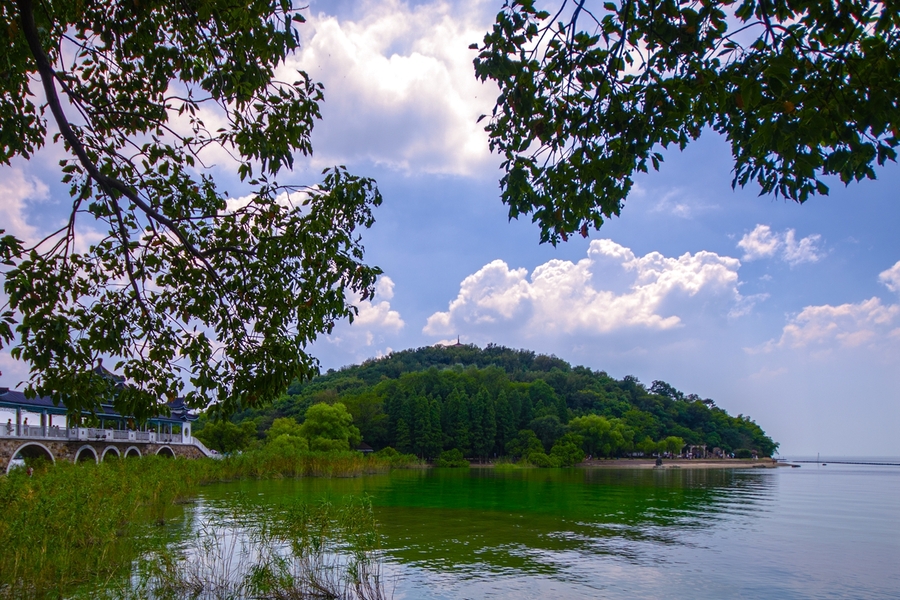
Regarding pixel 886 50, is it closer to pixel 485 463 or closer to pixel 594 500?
pixel 594 500

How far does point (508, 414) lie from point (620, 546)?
71.9m

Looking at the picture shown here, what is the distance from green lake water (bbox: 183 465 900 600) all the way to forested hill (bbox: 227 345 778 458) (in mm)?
49164

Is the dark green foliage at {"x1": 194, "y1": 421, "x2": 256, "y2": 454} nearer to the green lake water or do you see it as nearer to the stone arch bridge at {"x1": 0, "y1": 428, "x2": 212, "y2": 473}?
the stone arch bridge at {"x1": 0, "y1": 428, "x2": 212, "y2": 473}

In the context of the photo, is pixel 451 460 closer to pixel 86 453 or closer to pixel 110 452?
pixel 110 452

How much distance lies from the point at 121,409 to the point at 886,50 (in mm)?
7836

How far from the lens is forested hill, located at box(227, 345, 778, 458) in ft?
268

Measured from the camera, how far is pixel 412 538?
17656 mm

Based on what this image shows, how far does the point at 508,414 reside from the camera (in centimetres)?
8906

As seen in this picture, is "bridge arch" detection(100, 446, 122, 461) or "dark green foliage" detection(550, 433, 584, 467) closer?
"bridge arch" detection(100, 446, 122, 461)

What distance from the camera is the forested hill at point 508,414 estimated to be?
8156 centimetres

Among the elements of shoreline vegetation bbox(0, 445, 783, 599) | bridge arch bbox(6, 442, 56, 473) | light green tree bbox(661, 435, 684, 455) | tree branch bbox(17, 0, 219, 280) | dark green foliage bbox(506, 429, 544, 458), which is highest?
tree branch bbox(17, 0, 219, 280)

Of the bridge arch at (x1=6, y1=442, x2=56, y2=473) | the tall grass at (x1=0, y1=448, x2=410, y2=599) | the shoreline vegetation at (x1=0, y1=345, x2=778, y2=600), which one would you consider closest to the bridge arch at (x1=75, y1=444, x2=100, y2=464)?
the bridge arch at (x1=6, y1=442, x2=56, y2=473)

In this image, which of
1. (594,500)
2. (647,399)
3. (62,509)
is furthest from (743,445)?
(62,509)

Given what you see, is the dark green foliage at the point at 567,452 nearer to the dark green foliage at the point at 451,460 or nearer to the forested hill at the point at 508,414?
the forested hill at the point at 508,414
